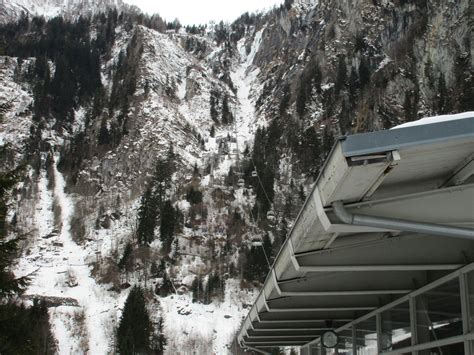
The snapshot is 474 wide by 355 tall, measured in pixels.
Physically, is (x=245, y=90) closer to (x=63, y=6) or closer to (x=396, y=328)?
(x=63, y=6)

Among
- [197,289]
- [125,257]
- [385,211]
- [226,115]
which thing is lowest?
[385,211]

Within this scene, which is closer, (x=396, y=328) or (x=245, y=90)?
(x=396, y=328)

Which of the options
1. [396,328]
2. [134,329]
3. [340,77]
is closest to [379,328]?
[396,328]

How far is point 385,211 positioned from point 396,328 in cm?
371

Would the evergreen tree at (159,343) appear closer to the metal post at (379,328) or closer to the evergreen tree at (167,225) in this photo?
the evergreen tree at (167,225)

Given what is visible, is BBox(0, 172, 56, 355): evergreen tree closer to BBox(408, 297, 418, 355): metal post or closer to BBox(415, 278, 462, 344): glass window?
BBox(408, 297, 418, 355): metal post

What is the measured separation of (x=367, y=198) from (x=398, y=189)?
220mm

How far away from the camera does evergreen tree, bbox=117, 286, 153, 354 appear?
44375mm

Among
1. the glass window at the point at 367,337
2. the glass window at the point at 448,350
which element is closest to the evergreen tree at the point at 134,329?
the glass window at the point at 367,337

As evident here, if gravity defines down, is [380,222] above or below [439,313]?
above

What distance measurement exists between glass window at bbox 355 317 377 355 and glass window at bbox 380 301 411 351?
39cm

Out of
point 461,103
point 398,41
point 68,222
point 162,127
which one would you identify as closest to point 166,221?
point 68,222

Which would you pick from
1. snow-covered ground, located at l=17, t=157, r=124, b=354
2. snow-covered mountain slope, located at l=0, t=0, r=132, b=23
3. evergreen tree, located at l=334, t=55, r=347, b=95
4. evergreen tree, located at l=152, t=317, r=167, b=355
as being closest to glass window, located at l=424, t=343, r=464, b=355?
snow-covered ground, located at l=17, t=157, r=124, b=354

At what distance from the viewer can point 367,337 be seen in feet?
24.8
